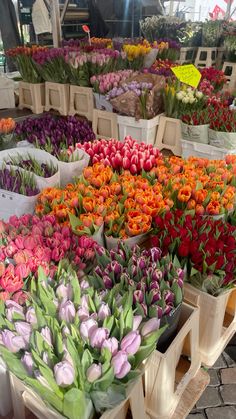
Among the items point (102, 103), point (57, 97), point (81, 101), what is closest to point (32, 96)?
point (57, 97)

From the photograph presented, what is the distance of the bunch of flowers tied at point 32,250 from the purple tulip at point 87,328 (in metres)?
0.21

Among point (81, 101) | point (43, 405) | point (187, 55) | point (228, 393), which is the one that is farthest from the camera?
point (187, 55)

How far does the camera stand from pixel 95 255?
1.18m

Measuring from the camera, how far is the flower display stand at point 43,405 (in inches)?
32.7

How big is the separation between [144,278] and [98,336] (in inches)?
10.2

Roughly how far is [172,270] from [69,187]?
0.71 meters

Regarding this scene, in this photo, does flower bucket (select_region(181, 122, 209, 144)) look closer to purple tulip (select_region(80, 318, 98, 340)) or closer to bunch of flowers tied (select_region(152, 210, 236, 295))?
bunch of flowers tied (select_region(152, 210, 236, 295))

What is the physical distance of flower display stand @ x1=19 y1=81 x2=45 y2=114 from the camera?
2.93 m

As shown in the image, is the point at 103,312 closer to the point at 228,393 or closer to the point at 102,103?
the point at 228,393

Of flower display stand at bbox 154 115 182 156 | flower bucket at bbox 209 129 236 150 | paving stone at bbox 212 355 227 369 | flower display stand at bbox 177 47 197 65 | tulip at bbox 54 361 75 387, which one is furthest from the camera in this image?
flower display stand at bbox 177 47 197 65

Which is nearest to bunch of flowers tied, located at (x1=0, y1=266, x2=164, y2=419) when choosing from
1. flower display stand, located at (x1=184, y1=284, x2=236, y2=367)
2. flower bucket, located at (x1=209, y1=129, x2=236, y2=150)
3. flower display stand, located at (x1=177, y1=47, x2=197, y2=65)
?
flower display stand, located at (x1=184, y1=284, x2=236, y2=367)

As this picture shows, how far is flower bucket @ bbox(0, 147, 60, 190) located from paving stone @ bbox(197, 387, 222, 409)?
1.28 metres

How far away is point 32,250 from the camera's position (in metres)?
1.09

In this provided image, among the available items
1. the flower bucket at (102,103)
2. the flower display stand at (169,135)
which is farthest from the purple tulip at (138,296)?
the flower bucket at (102,103)
